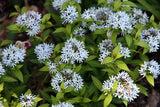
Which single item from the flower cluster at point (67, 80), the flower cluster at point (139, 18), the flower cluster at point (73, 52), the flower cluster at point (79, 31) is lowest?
the flower cluster at point (67, 80)

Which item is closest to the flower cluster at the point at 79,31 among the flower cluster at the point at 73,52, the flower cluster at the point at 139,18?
the flower cluster at the point at 73,52

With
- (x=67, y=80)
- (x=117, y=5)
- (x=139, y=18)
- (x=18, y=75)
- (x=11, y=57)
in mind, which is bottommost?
(x=67, y=80)

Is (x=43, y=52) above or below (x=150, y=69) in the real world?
above

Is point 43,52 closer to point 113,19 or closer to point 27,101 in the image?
point 27,101

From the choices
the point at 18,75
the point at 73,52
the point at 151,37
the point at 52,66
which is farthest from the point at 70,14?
the point at 151,37

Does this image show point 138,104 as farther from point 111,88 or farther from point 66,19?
point 66,19

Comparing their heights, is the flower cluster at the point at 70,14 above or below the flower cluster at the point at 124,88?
above

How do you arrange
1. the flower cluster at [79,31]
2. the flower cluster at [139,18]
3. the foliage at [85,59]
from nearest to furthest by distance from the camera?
the foliage at [85,59], the flower cluster at [79,31], the flower cluster at [139,18]

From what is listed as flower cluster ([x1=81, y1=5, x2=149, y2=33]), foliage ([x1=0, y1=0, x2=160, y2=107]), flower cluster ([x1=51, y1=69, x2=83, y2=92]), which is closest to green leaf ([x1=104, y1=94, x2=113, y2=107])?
foliage ([x1=0, y1=0, x2=160, y2=107])

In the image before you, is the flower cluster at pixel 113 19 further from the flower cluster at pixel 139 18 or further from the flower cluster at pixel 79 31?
the flower cluster at pixel 79 31
